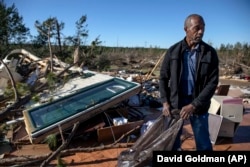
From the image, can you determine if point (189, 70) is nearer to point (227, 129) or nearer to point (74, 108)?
point (227, 129)

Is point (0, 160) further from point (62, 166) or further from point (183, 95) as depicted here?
point (183, 95)

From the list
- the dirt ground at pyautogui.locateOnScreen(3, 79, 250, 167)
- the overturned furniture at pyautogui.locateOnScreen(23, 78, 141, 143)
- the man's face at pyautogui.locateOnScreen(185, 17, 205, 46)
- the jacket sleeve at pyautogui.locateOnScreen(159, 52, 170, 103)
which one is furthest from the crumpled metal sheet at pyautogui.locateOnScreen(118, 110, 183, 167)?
the overturned furniture at pyautogui.locateOnScreen(23, 78, 141, 143)

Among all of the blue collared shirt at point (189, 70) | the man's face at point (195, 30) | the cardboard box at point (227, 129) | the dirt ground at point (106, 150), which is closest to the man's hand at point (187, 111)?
the blue collared shirt at point (189, 70)

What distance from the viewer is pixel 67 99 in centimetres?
509

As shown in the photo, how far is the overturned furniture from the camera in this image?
4.16m

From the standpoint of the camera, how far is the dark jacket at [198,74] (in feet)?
8.41

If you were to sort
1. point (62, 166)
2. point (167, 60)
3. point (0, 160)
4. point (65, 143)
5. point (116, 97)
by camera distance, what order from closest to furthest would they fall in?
point (167, 60), point (62, 166), point (0, 160), point (65, 143), point (116, 97)

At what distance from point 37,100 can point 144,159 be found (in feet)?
12.2

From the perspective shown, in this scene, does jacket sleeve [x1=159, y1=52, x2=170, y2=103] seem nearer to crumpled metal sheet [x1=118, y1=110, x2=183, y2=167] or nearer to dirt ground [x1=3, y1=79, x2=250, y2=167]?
crumpled metal sheet [x1=118, y1=110, x2=183, y2=167]

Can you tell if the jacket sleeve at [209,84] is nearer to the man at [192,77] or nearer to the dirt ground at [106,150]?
the man at [192,77]

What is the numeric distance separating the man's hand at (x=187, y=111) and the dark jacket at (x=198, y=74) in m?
0.04

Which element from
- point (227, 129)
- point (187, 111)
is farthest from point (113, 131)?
point (187, 111)

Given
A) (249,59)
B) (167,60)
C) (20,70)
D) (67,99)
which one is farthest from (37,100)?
(249,59)

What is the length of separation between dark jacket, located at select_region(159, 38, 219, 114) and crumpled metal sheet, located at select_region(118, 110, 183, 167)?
0.60 ft
